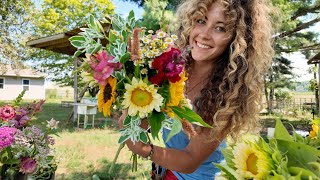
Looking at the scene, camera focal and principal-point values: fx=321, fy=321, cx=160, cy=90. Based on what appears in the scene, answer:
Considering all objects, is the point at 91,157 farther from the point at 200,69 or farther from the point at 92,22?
the point at 92,22

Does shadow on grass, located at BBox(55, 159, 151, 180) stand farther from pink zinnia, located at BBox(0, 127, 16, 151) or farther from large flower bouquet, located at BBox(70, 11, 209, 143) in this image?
large flower bouquet, located at BBox(70, 11, 209, 143)

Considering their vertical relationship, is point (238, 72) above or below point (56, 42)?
below

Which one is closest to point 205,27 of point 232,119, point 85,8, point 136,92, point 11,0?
point 232,119

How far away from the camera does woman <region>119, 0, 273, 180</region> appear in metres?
1.22

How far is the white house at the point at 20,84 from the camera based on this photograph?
28562 mm

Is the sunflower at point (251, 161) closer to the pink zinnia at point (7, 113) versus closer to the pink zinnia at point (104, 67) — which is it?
the pink zinnia at point (104, 67)

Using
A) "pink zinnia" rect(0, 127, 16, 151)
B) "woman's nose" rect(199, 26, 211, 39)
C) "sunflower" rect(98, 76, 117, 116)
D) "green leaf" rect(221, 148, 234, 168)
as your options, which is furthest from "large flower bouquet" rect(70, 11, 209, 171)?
"pink zinnia" rect(0, 127, 16, 151)

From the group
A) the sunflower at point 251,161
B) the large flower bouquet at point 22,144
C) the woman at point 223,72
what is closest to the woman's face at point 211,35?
the woman at point 223,72

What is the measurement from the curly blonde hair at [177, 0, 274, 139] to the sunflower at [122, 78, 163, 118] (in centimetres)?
43

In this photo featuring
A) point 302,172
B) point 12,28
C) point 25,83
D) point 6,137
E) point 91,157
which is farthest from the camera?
point 25,83

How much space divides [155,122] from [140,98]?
0.08 metres

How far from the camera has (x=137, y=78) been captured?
0.88 meters

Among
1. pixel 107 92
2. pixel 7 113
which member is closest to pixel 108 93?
pixel 107 92

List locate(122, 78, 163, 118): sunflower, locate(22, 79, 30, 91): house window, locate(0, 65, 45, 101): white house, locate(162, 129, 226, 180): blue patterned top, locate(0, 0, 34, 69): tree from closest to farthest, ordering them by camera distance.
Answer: locate(122, 78, 163, 118): sunflower
locate(162, 129, 226, 180): blue patterned top
locate(0, 0, 34, 69): tree
locate(0, 65, 45, 101): white house
locate(22, 79, 30, 91): house window
